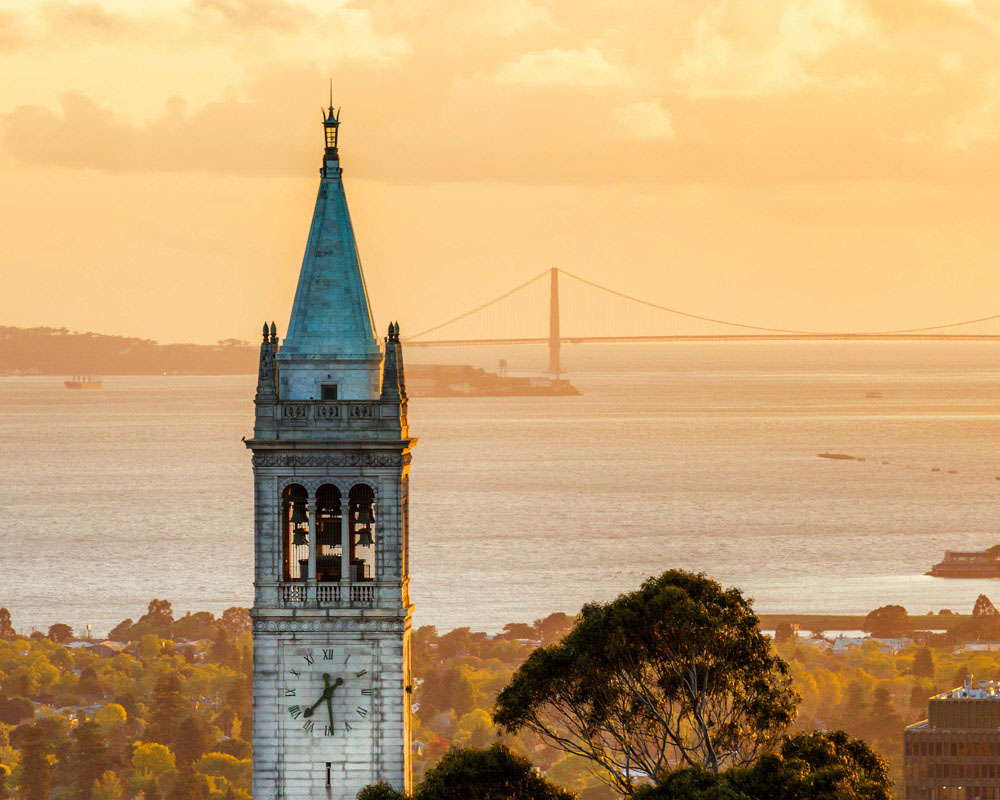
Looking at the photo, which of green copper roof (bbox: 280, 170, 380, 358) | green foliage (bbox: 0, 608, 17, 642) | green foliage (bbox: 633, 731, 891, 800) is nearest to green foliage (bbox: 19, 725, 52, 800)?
green foliage (bbox: 0, 608, 17, 642)

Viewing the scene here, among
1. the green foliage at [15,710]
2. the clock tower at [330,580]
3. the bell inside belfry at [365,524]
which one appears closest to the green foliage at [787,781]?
Result: the clock tower at [330,580]

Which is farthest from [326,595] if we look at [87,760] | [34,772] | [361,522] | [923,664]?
[923,664]

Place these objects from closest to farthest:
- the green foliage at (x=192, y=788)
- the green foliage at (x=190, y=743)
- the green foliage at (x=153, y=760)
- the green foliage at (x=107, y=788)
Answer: the green foliage at (x=192, y=788), the green foliage at (x=107, y=788), the green foliage at (x=153, y=760), the green foliage at (x=190, y=743)

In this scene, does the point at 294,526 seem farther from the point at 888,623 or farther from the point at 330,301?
the point at 888,623

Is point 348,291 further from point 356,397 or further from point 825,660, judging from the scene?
point 825,660

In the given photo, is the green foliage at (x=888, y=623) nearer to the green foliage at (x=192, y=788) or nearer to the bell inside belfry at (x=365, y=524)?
the green foliage at (x=192, y=788)
